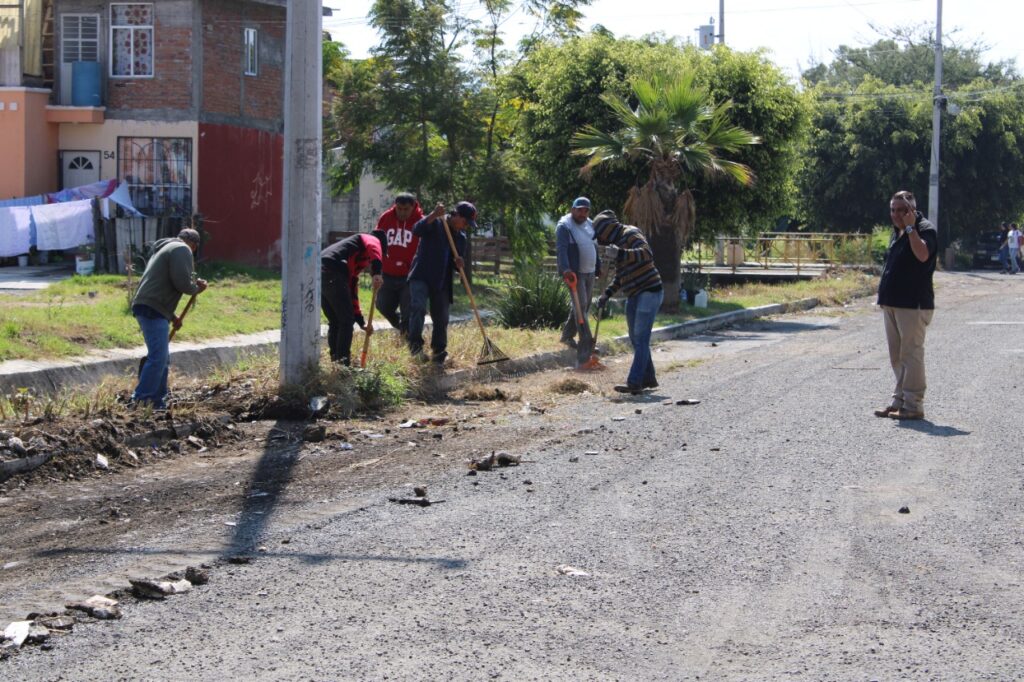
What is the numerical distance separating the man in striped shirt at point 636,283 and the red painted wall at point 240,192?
46.3 ft

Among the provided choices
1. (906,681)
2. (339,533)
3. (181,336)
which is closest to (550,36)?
(181,336)

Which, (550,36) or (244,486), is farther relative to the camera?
(550,36)

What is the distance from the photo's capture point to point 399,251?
42.9ft

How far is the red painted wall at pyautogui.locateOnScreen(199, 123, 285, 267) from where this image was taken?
26.0m

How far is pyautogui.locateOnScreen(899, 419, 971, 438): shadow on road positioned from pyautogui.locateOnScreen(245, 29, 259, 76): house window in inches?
777

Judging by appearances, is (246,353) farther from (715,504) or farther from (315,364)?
(715,504)

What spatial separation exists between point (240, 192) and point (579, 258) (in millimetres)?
13778

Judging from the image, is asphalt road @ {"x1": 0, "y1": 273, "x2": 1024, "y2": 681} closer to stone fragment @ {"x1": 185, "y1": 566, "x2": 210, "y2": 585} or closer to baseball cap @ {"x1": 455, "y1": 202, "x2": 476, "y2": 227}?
stone fragment @ {"x1": 185, "y1": 566, "x2": 210, "y2": 585}

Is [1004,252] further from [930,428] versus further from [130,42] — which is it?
[930,428]

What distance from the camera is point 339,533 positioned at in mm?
6809

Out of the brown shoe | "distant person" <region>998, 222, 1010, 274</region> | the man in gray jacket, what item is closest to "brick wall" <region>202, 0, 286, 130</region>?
the man in gray jacket

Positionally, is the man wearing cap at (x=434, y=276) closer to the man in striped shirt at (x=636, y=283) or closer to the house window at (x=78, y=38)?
the man in striped shirt at (x=636, y=283)

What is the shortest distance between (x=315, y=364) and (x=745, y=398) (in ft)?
13.3

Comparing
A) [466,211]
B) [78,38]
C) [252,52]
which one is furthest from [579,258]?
[78,38]
